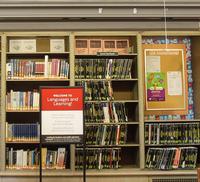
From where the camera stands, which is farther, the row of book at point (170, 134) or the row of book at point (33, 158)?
the row of book at point (170, 134)

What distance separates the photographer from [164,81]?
4859 millimetres

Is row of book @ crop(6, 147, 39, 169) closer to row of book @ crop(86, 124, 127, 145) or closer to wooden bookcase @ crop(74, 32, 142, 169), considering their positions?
wooden bookcase @ crop(74, 32, 142, 169)

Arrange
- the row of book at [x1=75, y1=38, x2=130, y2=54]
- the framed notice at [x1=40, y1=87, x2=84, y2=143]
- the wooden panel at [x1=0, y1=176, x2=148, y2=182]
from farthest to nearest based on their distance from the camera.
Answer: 1. the row of book at [x1=75, y1=38, x2=130, y2=54]
2. the wooden panel at [x1=0, y1=176, x2=148, y2=182]
3. the framed notice at [x1=40, y1=87, x2=84, y2=143]

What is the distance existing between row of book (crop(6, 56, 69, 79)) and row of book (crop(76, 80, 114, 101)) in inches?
11.3

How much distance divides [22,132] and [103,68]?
4.52 ft

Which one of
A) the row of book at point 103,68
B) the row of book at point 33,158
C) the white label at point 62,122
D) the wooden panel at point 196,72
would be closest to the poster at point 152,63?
the row of book at point 103,68

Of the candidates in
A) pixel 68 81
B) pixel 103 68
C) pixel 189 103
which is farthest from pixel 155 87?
A: pixel 68 81

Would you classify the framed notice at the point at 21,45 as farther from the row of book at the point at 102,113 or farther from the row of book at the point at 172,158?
the row of book at the point at 172,158

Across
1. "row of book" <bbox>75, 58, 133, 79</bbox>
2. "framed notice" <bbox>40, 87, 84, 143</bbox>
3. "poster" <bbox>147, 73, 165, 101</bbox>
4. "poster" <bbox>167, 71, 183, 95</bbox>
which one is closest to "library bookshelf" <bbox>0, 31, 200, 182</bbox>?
"row of book" <bbox>75, 58, 133, 79</bbox>

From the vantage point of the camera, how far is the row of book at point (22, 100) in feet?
14.7

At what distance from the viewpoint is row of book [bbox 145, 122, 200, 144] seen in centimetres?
457

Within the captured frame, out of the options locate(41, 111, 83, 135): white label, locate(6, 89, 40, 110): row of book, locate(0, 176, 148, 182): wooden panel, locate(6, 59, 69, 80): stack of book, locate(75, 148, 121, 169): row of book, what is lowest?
locate(0, 176, 148, 182): wooden panel

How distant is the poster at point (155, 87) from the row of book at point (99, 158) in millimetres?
956

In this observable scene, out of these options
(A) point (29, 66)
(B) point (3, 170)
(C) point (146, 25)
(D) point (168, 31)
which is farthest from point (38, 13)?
(B) point (3, 170)
